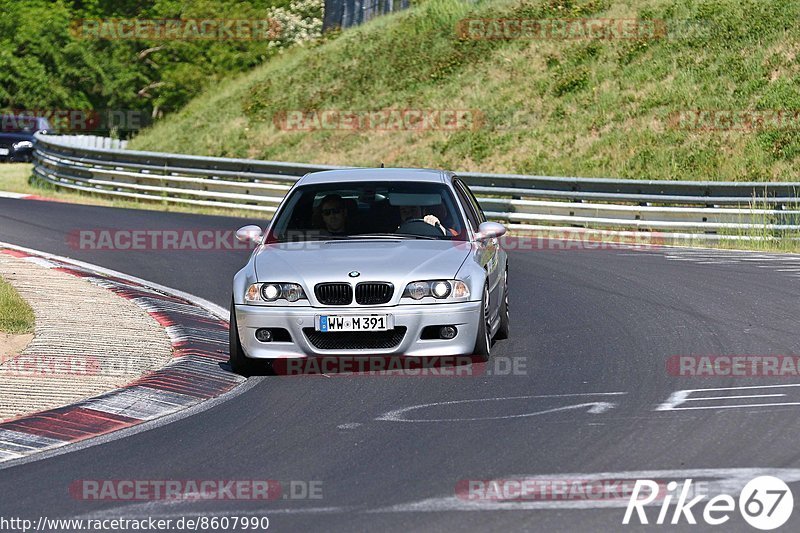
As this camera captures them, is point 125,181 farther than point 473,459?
Yes

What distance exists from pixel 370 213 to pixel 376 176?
52cm

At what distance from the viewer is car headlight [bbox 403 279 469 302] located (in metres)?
9.76

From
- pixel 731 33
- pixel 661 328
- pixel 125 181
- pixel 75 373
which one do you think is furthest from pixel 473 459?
pixel 731 33

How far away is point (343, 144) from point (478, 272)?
29.0 m

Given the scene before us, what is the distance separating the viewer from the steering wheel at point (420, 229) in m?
10.8

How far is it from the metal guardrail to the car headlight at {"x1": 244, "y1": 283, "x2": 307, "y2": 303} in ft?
40.1

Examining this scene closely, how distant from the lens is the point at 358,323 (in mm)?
9625

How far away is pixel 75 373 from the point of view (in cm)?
990

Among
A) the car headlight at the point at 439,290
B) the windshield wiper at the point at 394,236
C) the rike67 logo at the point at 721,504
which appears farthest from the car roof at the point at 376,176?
the rike67 logo at the point at 721,504

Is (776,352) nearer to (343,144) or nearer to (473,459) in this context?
(473,459)

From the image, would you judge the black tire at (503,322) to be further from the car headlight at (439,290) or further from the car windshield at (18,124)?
the car windshield at (18,124)

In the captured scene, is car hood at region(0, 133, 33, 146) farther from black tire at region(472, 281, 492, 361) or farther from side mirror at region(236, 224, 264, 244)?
black tire at region(472, 281, 492, 361)

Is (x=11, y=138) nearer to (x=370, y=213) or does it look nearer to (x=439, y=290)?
(x=370, y=213)

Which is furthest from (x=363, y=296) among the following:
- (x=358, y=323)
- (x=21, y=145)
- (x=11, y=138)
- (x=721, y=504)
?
(x=11, y=138)
